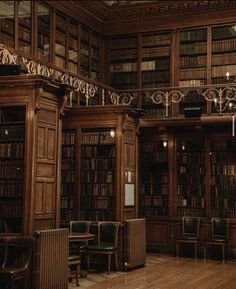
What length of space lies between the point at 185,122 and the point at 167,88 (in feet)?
3.05

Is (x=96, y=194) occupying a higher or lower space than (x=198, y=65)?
lower

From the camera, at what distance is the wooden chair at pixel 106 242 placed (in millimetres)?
8080

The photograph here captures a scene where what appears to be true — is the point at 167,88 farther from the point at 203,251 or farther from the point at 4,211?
the point at 4,211

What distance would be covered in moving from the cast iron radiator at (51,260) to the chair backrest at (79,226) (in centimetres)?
152

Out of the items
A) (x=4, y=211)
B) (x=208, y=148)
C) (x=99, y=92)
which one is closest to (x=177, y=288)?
(x=4, y=211)

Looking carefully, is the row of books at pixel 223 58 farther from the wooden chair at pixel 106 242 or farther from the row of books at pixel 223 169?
the wooden chair at pixel 106 242

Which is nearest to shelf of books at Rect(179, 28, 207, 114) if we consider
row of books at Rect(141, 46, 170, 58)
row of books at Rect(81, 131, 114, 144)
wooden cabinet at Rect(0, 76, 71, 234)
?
row of books at Rect(141, 46, 170, 58)

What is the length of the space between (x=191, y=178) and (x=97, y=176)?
2.59 meters

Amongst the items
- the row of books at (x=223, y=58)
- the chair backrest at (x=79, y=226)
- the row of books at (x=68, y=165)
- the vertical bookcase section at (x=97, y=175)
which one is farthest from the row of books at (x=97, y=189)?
the row of books at (x=223, y=58)

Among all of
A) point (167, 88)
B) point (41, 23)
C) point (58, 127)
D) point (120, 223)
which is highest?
point (41, 23)

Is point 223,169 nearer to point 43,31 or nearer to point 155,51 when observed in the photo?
point 155,51

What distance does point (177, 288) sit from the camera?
275 inches

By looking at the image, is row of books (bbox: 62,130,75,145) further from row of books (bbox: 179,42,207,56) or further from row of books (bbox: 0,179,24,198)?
row of books (bbox: 179,42,207,56)

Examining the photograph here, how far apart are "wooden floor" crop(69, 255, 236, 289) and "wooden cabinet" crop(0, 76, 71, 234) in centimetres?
118
